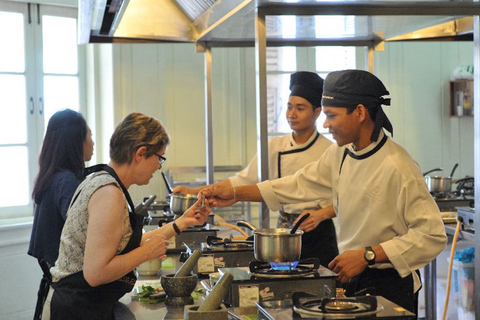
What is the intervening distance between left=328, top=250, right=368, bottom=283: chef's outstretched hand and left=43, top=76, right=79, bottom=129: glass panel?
4110mm

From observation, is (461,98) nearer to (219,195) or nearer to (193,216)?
(219,195)

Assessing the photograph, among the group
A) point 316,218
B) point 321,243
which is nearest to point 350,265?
point 316,218

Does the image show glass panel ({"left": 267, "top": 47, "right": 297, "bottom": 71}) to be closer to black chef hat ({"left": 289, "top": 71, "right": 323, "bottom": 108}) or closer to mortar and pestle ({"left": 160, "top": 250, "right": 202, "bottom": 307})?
black chef hat ({"left": 289, "top": 71, "right": 323, "bottom": 108})

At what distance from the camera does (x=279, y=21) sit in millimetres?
3273

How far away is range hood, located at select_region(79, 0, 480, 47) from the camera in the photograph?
2906 mm

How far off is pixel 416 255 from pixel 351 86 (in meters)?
0.63

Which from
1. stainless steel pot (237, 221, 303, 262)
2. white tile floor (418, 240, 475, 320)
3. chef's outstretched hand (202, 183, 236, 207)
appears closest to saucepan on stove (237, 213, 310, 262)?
stainless steel pot (237, 221, 303, 262)

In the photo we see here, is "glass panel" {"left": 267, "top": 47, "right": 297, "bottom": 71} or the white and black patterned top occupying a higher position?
"glass panel" {"left": 267, "top": 47, "right": 297, "bottom": 71}

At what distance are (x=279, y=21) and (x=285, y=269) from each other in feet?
4.44

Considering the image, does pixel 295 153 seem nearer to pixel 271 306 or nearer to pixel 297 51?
pixel 271 306

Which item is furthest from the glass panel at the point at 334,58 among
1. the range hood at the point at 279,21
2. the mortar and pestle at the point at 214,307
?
the mortar and pestle at the point at 214,307

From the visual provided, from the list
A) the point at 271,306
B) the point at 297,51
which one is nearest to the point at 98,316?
the point at 271,306

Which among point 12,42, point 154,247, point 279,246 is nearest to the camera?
point 279,246

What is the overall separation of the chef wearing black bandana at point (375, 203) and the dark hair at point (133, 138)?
2.08ft
